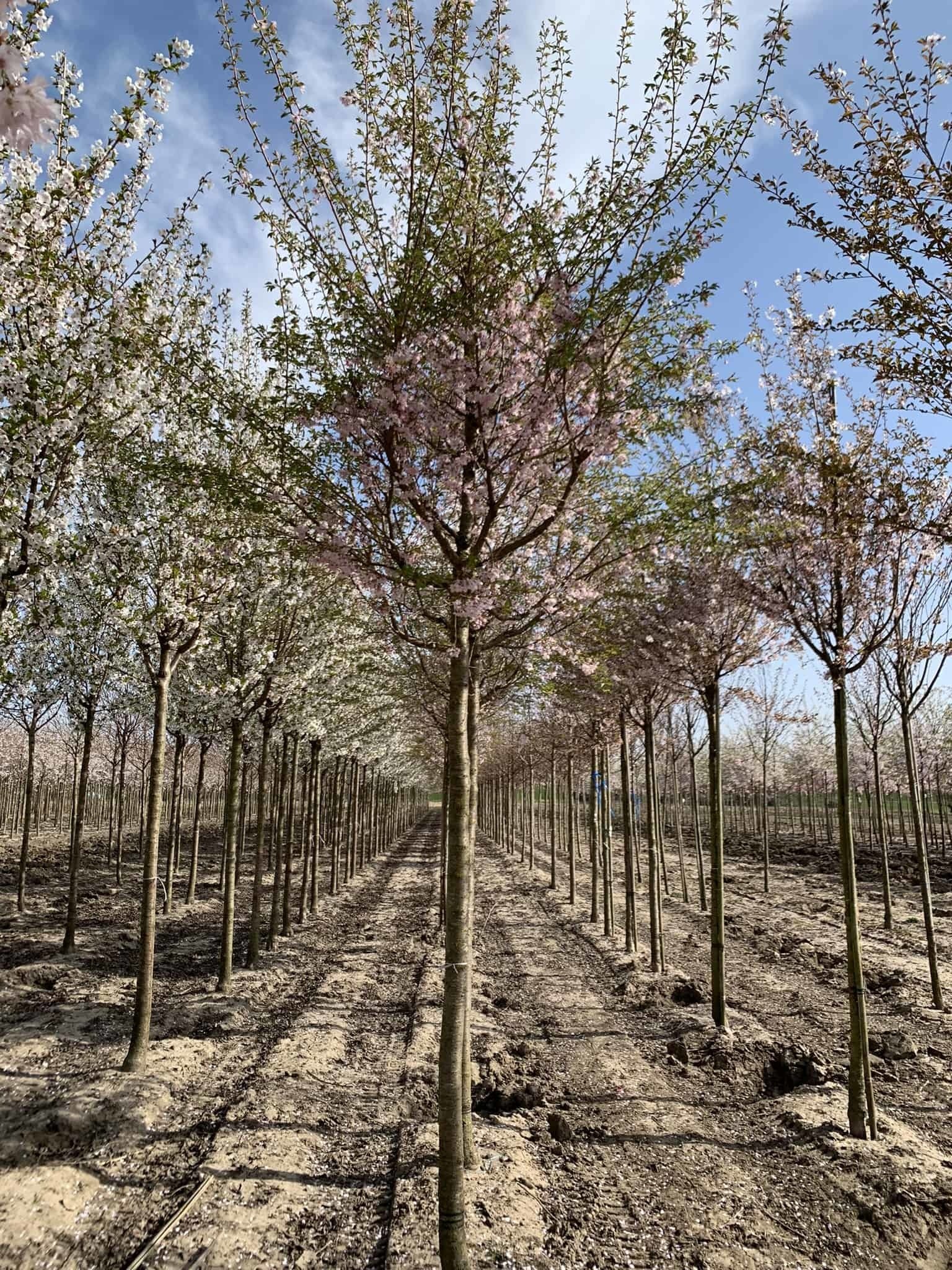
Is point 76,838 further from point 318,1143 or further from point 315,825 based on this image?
point 318,1143

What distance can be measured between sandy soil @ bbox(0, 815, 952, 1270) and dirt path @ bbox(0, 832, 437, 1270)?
0.03 meters

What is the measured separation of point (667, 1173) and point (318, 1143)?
3125 mm

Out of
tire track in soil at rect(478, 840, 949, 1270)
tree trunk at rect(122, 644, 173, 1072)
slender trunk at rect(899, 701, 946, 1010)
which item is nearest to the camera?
tire track in soil at rect(478, 840, 949, 1270)

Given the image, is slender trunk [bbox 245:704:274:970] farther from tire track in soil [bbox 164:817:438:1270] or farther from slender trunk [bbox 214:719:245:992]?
tire track in soil [bbox 164:817:438:1270]

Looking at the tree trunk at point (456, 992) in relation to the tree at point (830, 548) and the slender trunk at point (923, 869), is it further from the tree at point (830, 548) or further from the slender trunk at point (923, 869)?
the slender trunk at point (923, 869)

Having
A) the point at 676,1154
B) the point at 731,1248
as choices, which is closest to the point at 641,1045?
the point at 676,1154

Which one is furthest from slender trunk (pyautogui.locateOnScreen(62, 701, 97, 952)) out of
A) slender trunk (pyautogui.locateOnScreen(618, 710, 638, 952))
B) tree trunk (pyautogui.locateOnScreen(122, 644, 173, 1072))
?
slender trunk (pyautogui.locateOnScreen(618, 710, 638, 952))

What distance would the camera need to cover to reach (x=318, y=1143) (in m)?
6.48

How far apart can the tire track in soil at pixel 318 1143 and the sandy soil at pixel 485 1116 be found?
0.08 ft

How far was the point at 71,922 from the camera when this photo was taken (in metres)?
12.3

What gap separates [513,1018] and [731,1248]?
216 inches

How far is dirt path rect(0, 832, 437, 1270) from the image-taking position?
505 centimetres

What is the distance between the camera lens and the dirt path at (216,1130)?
505 cm

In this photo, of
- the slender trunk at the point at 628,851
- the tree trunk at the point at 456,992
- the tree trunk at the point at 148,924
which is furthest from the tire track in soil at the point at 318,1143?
the slender trunk at the point at 628,851
